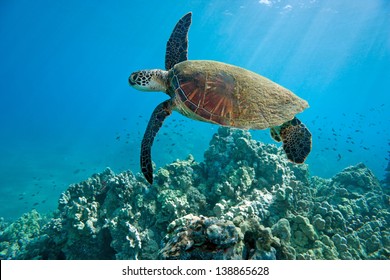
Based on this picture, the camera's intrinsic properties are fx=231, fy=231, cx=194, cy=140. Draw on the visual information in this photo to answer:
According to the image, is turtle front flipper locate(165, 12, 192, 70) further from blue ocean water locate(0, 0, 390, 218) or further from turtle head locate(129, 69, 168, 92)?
blue ocean water locate(0, 0, 390, 218)

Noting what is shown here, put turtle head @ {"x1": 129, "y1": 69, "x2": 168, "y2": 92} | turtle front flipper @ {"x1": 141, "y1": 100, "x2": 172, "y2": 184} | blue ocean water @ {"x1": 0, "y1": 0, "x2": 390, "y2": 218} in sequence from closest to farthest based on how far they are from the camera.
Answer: turtle front flipper @ {"x1": 141, "y1": 100, "x2": 172, "y2": 184}
turtle head @ {"x1": 129, "y1": 69, "x2": 168, "y2": 92}
blue ocean water @ {"x1": 0, "y1": 0, "x2": 390, "y2": 218}

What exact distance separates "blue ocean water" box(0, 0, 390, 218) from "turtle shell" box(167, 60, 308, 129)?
9.50m

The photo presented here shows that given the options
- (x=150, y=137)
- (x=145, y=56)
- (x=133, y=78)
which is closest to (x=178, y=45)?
(x=133, y=78)

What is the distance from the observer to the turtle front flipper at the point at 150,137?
4.05m

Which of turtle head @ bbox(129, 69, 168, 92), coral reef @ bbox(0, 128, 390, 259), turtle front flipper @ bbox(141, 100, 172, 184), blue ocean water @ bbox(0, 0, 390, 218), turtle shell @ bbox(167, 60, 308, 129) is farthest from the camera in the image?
blue ocean water @ bbox(0, 0, 390, 218)

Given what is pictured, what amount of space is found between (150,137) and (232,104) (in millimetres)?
1641

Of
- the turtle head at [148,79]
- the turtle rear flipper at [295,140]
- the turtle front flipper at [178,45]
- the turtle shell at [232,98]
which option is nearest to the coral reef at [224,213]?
the turtle rear flipper at [295,140]

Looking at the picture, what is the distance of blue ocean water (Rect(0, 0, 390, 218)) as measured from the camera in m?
20.7

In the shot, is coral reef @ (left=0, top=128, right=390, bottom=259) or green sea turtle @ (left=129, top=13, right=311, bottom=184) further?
coral reef @ (left=0, top=128, right=390, bottom=259)

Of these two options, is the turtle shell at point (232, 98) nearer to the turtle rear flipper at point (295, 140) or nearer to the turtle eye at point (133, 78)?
the turtle rear flipper at point (295, 140)

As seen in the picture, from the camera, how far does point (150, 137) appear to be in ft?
14.4

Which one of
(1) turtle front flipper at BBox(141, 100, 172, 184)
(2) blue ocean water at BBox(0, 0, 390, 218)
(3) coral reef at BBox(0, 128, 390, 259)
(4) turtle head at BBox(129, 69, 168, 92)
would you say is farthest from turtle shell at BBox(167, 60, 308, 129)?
(2) blue ocean water at BBox(0, 0, 390, 218)
